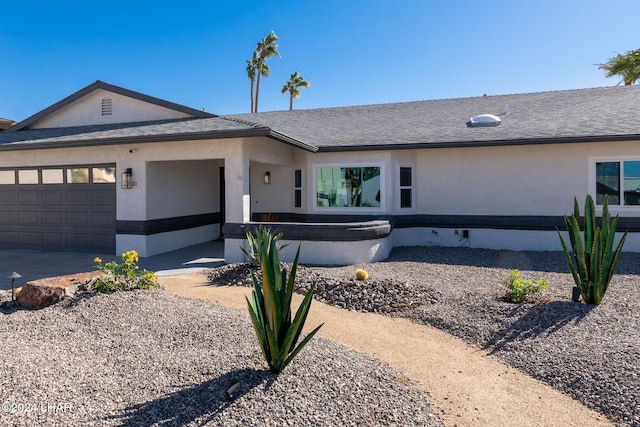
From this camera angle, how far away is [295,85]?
123ft

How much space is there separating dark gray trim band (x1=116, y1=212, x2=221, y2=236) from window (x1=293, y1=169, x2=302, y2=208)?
3.18 metres

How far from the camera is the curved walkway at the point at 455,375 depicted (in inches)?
136

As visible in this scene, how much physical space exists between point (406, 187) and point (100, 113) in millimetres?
10029

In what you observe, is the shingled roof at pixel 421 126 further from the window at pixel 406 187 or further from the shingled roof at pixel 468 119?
the window at pixel 406 187

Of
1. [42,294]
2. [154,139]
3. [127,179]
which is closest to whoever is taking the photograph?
[42,294]

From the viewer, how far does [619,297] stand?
6465 mm

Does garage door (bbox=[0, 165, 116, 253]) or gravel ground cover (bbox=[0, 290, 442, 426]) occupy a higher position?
garage door (bbox=[0, 165, 116, 253])

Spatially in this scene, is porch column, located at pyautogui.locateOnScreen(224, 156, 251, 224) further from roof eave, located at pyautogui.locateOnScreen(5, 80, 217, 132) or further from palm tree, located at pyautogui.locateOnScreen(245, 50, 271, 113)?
palm tree, located at pyautogui.locateOnScreen(245, 50, 271, 113)

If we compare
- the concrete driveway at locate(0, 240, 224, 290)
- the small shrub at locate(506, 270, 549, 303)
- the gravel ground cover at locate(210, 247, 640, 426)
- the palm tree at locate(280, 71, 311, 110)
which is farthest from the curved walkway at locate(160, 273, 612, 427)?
the palm tree at locate(280, 71, 311, 110)

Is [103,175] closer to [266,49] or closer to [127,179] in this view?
[127,179]

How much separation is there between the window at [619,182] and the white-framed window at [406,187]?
16.0 feet

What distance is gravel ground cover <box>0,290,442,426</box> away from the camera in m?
3.12

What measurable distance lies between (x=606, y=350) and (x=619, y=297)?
268 cm

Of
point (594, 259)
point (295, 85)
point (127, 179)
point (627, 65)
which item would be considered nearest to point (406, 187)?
point (594, 259)
